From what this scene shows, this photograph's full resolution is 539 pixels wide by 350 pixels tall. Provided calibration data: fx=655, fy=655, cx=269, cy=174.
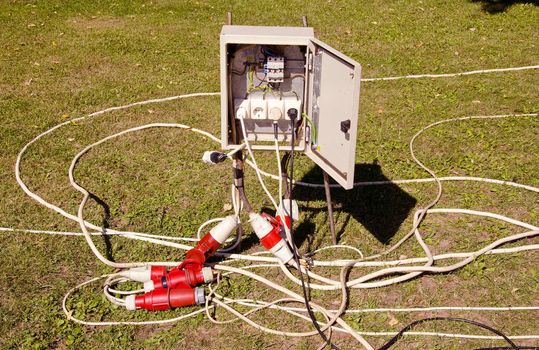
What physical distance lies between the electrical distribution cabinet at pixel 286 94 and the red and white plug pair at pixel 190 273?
1.62 feet

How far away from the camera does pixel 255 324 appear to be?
12.1 ft

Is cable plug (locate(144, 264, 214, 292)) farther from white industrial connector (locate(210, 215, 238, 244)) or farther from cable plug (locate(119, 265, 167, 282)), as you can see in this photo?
white industrial connector (locate(210, 215, 238, 244))

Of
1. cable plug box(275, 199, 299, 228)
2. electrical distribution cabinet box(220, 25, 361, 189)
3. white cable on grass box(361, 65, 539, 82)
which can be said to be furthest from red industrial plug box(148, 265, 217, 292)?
white cable on grass box(361, 65, 539, 82)

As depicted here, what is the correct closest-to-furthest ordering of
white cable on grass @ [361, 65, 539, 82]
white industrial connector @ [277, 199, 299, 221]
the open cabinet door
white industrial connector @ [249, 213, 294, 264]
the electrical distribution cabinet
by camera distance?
the open cabinet door
the electrical distribution cabinet
white industrial connector @ [249, 213, 294, 264]
white industrial connector @ [277, 199, 299, 221]
white cable on grass @ [361, 65, 539, 82]

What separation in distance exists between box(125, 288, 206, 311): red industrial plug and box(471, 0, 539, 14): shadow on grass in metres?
7.09

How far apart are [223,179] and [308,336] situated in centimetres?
184

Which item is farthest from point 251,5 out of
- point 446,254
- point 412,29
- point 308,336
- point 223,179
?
point 308,336

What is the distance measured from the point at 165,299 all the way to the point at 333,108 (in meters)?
1.44

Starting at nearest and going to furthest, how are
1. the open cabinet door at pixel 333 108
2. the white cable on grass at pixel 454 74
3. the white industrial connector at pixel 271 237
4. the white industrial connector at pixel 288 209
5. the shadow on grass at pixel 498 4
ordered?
1. the open cabinet door at pixel 333 108
2. the white industrial connector at pixel 271 237
3. the white industrial connector at pixel 288 209
4. the white cable on grass at pixel 454 74
5. the shadow on grass at pixel 498 4

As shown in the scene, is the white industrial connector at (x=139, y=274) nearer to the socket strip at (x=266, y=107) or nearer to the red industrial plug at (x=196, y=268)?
the red industrial plug at (x=196, y=268)

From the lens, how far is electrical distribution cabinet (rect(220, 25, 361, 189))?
3652mm

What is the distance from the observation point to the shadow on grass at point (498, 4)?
9266mm

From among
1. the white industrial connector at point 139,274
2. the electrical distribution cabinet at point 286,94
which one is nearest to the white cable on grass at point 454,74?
the electrical distribution cabinet at point 286,94

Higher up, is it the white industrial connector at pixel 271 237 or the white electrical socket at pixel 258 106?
the white electrical socket at pixel 258 106
